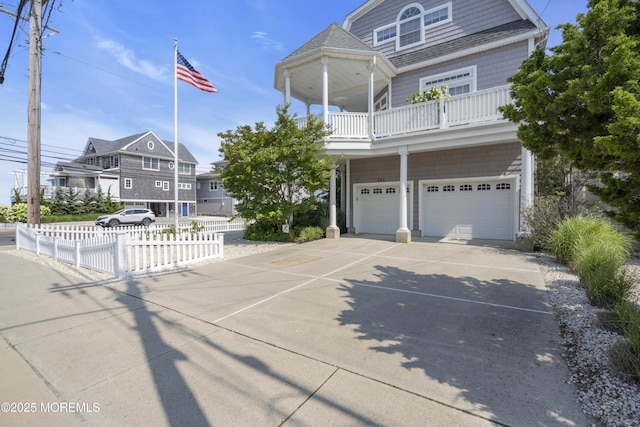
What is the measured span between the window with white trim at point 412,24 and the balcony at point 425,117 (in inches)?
174

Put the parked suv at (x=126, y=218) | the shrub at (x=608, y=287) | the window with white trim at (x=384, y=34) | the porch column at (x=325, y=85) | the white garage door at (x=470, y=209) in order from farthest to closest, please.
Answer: the parked suv at (x=126, y=218), the window with white trim at (x=384, y=34), the white garage door at (x=470, y=209), the porch column at (x=325, y=85), the shrub at (x=608, y=287)

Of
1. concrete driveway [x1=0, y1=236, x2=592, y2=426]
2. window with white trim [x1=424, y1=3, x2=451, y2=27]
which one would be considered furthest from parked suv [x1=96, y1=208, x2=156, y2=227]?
window with white trim [x1=424, y1=3, x2=451, y2=27]

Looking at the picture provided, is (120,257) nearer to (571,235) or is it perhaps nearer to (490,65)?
(571,235)

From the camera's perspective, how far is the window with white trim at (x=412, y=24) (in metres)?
11.9

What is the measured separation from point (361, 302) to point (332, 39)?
980 cm

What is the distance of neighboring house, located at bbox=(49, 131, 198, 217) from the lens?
3059 cm

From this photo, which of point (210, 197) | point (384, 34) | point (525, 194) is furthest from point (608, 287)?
point (210, 197)

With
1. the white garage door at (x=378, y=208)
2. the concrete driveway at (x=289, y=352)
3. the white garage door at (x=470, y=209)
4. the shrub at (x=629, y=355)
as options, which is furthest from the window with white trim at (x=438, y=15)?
the shrub at (x=629, y=355)

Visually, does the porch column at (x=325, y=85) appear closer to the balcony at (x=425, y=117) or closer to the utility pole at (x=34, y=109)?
the balcony at (x=425, y=117)

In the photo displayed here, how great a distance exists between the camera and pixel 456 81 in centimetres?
1112

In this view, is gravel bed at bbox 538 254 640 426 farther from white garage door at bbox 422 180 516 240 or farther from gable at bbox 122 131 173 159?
gable at bbox 122 131 173 159

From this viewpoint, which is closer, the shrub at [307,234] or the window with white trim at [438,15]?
the shrub at [307,234]

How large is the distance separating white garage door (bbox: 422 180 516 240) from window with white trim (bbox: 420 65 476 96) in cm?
353

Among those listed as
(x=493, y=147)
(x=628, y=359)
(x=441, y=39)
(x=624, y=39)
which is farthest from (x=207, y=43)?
(x=628, y=359)
